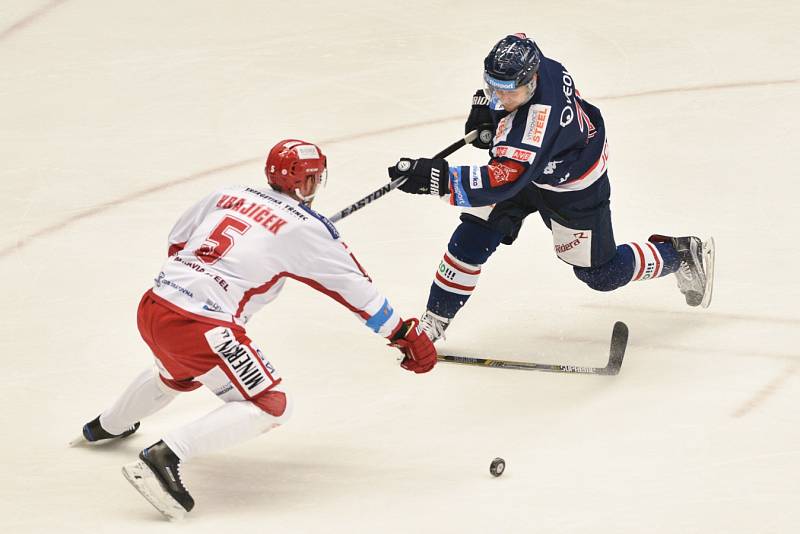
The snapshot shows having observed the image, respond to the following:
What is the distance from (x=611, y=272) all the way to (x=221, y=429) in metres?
1.76

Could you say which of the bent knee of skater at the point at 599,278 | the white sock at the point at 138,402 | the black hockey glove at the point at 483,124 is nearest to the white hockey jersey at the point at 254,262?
the white sock at the point at 138,402

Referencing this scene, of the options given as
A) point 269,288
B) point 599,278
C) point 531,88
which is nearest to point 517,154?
point 531,88

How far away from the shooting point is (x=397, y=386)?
445 cm

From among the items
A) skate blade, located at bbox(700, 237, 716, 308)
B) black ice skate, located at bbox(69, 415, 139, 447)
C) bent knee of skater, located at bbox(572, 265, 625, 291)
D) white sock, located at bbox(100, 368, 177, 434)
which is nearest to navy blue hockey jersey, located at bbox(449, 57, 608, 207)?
bent knee of skater, located at bbox(572, 265, 625, 291)

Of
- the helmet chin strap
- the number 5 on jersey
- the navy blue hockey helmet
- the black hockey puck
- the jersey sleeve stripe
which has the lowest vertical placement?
the black hockey puck

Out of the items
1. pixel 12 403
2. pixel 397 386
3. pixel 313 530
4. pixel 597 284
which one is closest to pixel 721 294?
pixel 597 284

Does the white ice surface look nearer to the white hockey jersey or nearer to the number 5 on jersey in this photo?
the white hockey jersey

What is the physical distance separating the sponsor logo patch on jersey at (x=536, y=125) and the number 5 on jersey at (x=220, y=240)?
108 cm

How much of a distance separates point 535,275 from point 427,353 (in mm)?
1552

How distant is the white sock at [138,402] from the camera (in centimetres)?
383

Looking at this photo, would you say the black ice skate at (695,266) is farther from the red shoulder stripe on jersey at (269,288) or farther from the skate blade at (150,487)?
the skate blade at (150,487)

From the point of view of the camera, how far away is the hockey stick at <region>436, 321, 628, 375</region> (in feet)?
14.8

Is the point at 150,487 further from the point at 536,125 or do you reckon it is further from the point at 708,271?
the point at 708,271

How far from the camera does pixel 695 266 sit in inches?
193
